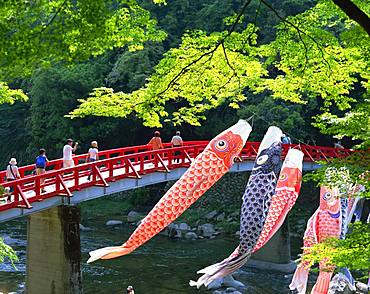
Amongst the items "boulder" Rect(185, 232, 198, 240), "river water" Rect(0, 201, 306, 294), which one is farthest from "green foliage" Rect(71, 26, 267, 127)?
"boulder" Rect(185, 232, 198, 240)

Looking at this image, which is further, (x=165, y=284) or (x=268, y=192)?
(x=165, y=284)

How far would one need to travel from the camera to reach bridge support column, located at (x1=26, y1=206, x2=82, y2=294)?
16078mm

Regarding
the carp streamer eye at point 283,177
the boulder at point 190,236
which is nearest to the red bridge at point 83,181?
the carp streamer eye at point 283,177

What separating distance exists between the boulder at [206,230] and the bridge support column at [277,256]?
6.19 m

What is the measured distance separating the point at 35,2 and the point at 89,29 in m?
0.64

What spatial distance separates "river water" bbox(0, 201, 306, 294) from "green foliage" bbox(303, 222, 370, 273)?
38.1ft

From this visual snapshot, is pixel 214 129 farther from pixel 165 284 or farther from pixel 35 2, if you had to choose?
pixel 35 2

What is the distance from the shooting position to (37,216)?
16.7 m

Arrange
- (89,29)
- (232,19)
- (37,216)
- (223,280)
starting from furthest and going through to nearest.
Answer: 1. (223,280)
2. (37,216)
3. (232,19)
4. (89,29)

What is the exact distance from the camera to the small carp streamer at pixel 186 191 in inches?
522

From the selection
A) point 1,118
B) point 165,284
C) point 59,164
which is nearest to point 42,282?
point 59,164

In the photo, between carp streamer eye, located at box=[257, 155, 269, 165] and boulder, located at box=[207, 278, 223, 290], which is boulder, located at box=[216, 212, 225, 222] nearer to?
boulder, located at box=[207, 278, 223, 290]

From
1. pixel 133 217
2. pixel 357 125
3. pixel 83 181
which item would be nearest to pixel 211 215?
pixel 133 217

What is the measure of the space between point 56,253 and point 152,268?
7.85 metres
